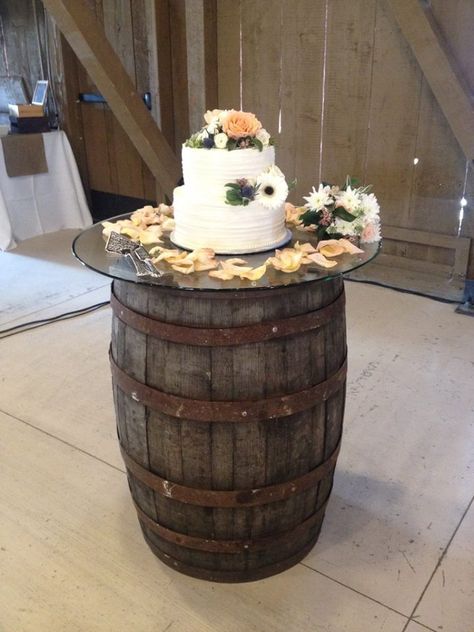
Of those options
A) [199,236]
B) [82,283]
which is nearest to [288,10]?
[82,283]

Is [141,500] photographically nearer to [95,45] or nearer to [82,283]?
[82,283]

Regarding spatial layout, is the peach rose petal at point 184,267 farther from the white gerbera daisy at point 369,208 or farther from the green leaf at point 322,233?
the white gerbera daisy at point 369,208

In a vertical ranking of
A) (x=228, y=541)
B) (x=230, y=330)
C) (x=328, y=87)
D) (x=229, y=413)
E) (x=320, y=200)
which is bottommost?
(x=228, y=541)

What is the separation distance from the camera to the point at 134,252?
1.36 meters

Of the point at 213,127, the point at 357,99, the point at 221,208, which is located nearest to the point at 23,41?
the point at 357,99

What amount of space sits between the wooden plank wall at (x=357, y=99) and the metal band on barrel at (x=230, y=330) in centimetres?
240

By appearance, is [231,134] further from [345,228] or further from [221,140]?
[345,228]

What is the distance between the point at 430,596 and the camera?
150 centimetres

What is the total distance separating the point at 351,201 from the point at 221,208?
362 millimetres

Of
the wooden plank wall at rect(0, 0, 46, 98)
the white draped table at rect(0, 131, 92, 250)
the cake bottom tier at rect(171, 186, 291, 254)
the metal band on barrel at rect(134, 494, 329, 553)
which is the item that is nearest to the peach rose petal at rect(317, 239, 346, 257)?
the cake bottom tier at rect(171, 186, 291, 254)

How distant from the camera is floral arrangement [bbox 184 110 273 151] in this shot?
136 centimetres

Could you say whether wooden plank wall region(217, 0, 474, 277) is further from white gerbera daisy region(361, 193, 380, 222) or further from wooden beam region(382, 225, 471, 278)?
white gerbera daisy region(361, 193, 380, 222)

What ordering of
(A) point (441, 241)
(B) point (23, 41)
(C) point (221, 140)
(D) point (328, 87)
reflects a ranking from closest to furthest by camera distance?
(C) point (221, 140)
(A) point (441, 241)
(D) point (328, 87)
(B) point (23, 41)

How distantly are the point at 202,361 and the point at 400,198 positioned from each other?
2644mm
